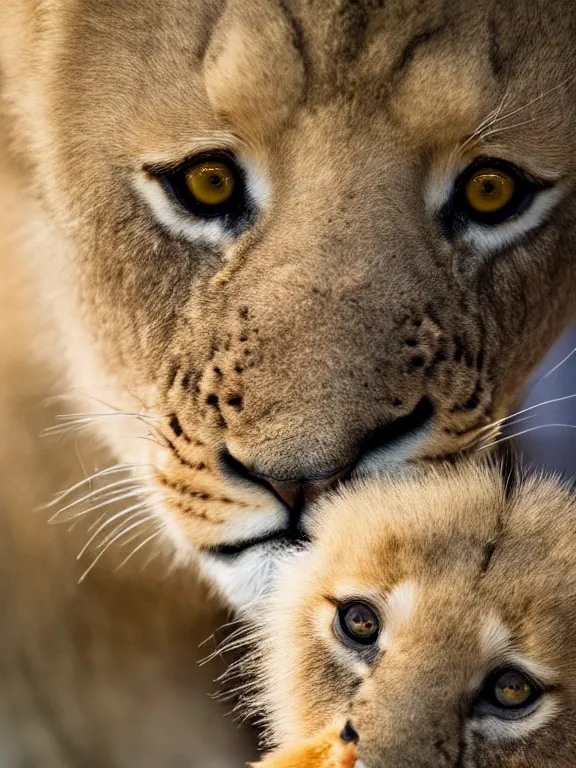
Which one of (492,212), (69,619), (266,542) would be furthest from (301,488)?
(69,619)

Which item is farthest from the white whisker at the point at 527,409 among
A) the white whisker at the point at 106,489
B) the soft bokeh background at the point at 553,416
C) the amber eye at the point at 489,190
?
the white whisker at the point at 106,489

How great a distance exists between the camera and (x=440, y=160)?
0.55 metres

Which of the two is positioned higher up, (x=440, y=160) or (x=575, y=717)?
(x=440, y=160)

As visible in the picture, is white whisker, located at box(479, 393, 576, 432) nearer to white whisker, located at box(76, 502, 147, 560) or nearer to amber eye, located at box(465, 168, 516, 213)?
amber eye, located at box(465, 168, 516, 213)

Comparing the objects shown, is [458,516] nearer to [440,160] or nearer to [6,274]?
[440,160]

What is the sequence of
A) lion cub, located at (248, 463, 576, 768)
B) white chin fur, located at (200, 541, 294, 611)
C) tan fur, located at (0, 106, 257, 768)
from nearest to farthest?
lion cub, located at (248, 463, 576, 768), white chin fur, located at (200, 541, 294, 611), tan fur, located at (0, 106, 257, 768)

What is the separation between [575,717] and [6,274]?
1.49 feet

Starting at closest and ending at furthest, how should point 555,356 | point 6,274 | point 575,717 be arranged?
point 575,717 → point 555,356 → point 6,274

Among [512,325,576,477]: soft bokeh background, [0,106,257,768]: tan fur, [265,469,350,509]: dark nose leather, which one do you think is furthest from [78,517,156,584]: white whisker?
[512,325,576,477]: soft bokeh background

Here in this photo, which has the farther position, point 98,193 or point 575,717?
point 98,193

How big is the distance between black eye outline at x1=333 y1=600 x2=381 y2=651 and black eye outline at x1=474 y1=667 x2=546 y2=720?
56mm

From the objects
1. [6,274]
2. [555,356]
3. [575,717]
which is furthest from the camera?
[6,274]

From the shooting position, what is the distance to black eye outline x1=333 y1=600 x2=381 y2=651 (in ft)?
1.71

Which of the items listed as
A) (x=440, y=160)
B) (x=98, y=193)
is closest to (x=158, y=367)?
(x=98, y=193)
